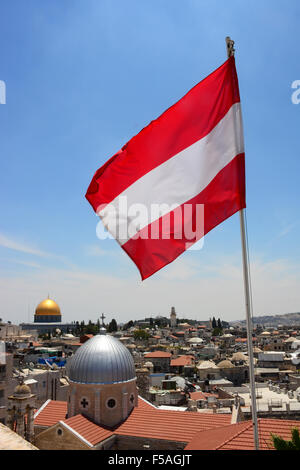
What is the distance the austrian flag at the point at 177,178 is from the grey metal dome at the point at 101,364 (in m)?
15.6

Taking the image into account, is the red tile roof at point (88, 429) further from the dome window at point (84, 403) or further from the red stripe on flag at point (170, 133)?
the red stripe on flag at point (170, 133)

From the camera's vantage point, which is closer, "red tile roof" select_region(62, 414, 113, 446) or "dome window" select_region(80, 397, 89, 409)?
"red tile roof" select_region(62, 414, 113, 446)

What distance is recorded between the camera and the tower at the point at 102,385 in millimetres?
20156

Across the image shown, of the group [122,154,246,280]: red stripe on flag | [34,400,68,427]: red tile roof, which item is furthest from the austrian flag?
[34,400,68,427]: red tile roof

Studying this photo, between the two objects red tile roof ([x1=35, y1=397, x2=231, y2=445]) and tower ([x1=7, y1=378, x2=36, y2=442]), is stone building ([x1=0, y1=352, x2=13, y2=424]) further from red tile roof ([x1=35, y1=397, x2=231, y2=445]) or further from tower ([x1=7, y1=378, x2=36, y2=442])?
tower ([x1=7, y1=378, x2=36, y2=442])

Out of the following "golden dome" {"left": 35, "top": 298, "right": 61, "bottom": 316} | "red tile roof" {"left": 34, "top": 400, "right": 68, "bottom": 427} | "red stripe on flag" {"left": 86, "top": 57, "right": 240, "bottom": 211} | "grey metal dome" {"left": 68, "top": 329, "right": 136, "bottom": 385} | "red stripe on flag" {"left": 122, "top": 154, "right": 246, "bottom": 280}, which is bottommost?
"red tile roof" {"left": 34, "top": 400, "right": 68, "bottom": 427}

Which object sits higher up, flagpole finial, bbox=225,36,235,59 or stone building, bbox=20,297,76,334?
flagpole finial, bbox=225,36,235,59

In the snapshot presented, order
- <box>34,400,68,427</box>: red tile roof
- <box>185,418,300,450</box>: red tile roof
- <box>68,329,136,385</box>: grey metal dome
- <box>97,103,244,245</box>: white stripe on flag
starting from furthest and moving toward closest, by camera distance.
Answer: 1. <box>34,400,68,427</box>: red tile roof
2. <box>68,329,136,385</box>: grey metal dome
3. <box>185,418,300,450</box>: red tile roof
4. <box>97,103,244,245</box>: white stripe on flag

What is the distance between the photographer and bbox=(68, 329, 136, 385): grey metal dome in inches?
816

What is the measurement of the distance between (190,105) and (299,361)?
69621mm

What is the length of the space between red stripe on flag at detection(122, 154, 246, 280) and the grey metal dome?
51.0ft

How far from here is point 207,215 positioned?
7.02 meters

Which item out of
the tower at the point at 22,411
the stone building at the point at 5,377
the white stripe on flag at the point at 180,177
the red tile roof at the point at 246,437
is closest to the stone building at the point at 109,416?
the tower at the point at 22,411
